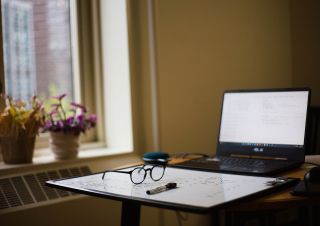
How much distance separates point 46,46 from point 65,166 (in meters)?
0.69

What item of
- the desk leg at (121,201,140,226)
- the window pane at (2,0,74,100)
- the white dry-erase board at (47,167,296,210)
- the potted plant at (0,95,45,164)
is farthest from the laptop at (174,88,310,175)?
the window pane at (2,0,74,100)

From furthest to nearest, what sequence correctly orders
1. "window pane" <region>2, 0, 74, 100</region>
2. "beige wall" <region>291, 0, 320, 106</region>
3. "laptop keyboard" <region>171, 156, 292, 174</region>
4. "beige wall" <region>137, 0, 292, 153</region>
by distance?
1. "beige wall" <region>291, 0, 320, 106</region>
2. "beige wall" <region>137, 0, 292, 153</region>
3. "window pane" <region>2, 0, 74, 100</region>
4. "laptop keyboard" <region>171, 156, 292, 174</region>

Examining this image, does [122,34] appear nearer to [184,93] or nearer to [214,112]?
[184,93]

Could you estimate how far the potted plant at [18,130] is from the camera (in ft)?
6.68

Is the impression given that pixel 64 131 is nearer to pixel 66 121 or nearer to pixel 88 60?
pixel 66 121

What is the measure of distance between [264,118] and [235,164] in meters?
0.24

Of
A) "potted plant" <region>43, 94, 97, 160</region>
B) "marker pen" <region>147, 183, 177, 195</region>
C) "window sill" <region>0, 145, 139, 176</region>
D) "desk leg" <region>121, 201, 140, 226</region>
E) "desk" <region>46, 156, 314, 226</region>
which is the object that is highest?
"potted plant" <region>43, 94, 97, 160</region>

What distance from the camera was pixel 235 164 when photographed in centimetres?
165

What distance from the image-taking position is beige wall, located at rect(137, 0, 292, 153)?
245 centimetres

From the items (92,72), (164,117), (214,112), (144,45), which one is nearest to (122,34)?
(144,45)

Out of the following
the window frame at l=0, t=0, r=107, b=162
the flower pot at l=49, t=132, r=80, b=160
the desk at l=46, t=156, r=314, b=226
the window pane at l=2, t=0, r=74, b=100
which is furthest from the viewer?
the window frame at l=0, t=0, r=107, b=162

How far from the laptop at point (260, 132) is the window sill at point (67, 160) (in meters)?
0.64

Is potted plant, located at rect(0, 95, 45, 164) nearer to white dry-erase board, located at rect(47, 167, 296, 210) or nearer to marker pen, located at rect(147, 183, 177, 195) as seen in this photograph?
white dry-erase board, located at rect(47, 167, 296, 210)

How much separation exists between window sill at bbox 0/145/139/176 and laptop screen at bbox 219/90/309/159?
647 mm
